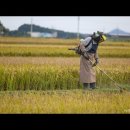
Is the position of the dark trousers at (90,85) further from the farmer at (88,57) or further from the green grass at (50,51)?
the green grass at (50,51)

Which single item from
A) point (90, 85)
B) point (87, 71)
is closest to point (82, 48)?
point (87, 71)

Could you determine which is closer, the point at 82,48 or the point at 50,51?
the point at 82,48

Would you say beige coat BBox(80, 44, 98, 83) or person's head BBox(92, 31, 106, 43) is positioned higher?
person's head BBox(92, 31, 106, 43)

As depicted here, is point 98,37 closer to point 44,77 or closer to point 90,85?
point 90,85

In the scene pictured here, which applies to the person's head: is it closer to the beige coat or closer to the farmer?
the farmer

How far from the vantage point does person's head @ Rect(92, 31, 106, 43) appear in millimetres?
7163

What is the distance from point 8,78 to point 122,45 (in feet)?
6.87

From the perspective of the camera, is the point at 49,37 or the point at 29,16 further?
the point at 49,37

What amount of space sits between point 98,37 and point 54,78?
122cm

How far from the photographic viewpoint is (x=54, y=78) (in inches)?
309

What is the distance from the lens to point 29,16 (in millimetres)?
5758

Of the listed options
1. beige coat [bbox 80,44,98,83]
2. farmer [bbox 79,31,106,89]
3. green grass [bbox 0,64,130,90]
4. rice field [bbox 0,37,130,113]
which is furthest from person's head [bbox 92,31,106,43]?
green grass [bbox 0,64,130,90]
